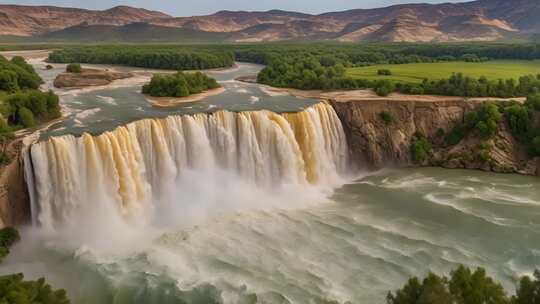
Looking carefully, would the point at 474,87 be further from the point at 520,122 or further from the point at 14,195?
the point at 14,195

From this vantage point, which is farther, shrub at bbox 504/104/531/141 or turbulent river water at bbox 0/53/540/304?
shrub at bbox 504/104/531/141

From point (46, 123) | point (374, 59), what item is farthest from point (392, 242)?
point (374, 59)

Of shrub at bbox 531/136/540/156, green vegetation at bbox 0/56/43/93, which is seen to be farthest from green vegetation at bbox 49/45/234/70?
shrub at bbox 531/136/540/156

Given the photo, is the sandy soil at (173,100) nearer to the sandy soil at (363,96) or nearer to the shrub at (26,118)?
the sandy soil at (363,96)

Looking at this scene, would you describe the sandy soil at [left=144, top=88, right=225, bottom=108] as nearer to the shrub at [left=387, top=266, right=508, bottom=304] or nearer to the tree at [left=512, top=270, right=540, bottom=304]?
the shrub at [left=387, top=266, right=508, bottom=304]

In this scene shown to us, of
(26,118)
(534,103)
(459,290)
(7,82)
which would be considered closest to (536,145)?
(534,103)
